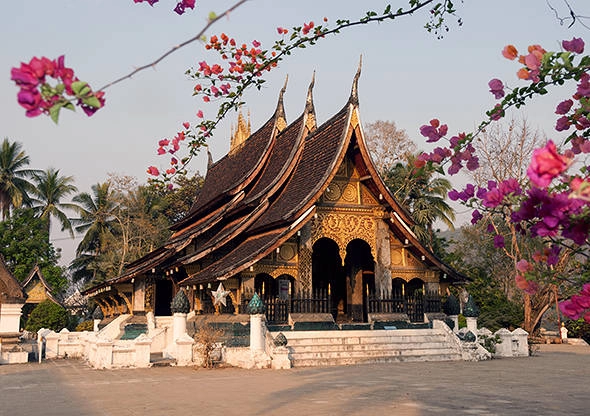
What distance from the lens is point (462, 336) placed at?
16188 mm

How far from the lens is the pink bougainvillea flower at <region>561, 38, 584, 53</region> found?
A: 3172 mm

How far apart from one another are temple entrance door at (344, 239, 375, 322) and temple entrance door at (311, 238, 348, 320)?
3.91ft

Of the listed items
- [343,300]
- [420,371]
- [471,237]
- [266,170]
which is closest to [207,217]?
[266,170]

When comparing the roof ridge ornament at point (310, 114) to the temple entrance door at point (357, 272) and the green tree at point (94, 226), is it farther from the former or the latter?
the green tree at point (94, 226)

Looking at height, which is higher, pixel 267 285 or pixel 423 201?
pixel 423 201

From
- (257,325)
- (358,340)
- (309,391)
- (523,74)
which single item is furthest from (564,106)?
(358,340)

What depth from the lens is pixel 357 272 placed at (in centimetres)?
1780

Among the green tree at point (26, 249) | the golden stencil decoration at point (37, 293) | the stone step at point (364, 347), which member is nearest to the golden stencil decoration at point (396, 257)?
the stone step at point (364, 347)

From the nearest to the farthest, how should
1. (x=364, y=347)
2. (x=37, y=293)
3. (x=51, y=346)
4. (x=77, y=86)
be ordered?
(x=77, y=86)
(x=364, y=347)
(x=51, y=346)
(x=37, y=293)

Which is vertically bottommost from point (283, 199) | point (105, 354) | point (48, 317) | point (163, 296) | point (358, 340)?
point (105, 354)

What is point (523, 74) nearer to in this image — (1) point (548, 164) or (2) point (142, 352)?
(1) point (548, 164)

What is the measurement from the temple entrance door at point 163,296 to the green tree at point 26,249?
53.8 ft

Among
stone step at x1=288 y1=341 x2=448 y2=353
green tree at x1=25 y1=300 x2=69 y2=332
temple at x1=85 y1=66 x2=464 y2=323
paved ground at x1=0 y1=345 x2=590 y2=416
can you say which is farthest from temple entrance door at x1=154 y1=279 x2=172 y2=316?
green tree at x1=25 y1=300 x2=69 y2=332

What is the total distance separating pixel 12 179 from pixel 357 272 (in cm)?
3229
